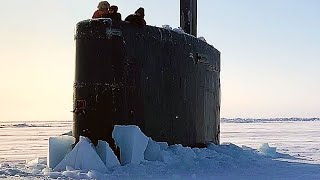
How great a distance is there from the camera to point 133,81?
22.9 ft

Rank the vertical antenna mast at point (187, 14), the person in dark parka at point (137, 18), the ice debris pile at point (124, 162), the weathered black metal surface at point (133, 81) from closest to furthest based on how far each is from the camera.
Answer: the ice debris pile at point (124, 162), the weathered black metal surface at point (133, 81), the person in dark parka at point (137, 18), the vertical antenna mast at point (187, 14)

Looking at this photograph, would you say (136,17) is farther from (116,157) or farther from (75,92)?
(116,157)

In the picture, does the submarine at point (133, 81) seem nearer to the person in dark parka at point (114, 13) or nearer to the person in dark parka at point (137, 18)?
the person in dark parka at point (137, 18)

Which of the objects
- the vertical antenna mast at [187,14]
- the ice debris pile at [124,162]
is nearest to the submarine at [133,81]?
the ice debris pile at [124,162]

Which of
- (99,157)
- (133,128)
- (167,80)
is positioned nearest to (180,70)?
(167,80)

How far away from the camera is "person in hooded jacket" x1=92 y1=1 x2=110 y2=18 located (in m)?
7.21

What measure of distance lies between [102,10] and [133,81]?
4.09ft

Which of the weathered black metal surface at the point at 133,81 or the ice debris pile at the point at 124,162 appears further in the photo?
the weathered black metal surface at the point at 133,81

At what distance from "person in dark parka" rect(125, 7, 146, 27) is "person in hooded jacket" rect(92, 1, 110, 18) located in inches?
13.4

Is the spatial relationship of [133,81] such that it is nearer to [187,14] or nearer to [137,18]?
[137,18]

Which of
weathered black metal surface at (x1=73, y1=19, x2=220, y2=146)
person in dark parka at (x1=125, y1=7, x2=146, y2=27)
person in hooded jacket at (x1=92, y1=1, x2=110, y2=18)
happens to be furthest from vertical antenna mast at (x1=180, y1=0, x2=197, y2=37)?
person in hooded jacket at (x1=92, y1=1, x2=110, y2=18)

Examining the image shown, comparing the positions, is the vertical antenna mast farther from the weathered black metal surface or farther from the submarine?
the weathered black metal surface

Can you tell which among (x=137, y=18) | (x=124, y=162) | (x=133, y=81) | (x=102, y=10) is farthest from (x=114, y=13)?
(x=124, y=162)

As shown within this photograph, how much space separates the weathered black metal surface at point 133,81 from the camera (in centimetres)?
678
